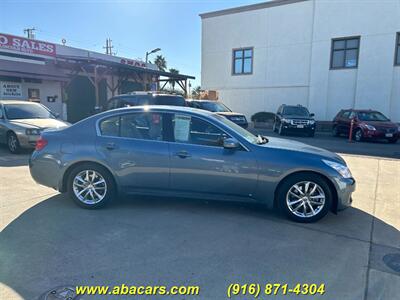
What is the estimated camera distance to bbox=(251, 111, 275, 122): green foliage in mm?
23250

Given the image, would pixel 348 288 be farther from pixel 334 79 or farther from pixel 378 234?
pixel 334 79

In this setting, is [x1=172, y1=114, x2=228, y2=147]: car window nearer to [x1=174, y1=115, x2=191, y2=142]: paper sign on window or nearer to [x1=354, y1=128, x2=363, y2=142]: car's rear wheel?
[x1=174, y1=115, x2=191, y2=142]: paper sign on window

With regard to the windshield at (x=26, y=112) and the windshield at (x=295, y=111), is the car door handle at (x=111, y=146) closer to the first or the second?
the windshield at (x=26, y=112)

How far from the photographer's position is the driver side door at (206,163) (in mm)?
4344

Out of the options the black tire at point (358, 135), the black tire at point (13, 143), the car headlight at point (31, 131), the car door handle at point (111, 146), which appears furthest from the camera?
the black tire at point (358, 135)

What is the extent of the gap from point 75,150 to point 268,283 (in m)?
3.32

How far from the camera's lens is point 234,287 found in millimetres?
2863

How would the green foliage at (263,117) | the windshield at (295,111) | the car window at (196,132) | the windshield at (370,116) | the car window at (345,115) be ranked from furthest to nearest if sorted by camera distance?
the green foliage at (263,117) → the windshield at (295,111) → the car window at (345,115) → the windshield at (370,116) → the car window at (196,132)

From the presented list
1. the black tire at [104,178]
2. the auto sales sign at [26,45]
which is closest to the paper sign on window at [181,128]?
the black tire at [104,178]

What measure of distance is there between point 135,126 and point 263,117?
19768mm

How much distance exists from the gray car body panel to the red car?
36.7 ft

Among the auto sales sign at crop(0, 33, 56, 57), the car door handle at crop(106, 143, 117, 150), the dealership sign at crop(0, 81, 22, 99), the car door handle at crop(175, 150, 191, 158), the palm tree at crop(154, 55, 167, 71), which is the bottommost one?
the car door handle at crop(175, 150, 191, 158)

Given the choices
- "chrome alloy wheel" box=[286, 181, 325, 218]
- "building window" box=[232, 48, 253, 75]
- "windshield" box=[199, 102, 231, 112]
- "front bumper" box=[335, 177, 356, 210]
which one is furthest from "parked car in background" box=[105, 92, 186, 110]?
"building window" box=[232, 48, 253, 75]

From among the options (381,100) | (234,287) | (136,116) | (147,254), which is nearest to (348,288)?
(234,287)
